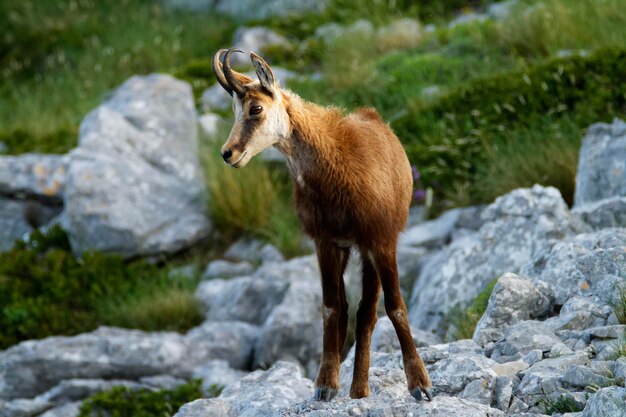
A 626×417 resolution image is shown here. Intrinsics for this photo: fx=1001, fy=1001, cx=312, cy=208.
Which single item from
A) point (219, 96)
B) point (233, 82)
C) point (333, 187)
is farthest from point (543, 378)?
point (219, 96)

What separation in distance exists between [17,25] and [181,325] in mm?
11646

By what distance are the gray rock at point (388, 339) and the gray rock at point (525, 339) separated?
1237mm

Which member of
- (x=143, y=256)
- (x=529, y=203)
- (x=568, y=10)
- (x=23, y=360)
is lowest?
(x=23, y=360)

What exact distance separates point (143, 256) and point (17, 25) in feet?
33.1

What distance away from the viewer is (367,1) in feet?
57.8

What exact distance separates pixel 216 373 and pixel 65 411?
4.57 ft

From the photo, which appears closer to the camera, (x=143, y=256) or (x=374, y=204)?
(x=374, y=204)

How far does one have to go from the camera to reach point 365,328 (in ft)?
18.9

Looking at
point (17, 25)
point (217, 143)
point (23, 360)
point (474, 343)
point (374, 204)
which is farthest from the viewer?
point (17, 25)

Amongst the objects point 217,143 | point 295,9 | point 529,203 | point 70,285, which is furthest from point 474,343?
point 295,9

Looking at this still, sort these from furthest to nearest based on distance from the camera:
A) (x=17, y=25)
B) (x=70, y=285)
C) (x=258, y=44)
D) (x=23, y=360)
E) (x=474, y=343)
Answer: (x=17, y=25) → (x=258, y=44) → (x=70, y=285) → (x=23, y=360) → (x=474, y=343)

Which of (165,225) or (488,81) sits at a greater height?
(488,81)

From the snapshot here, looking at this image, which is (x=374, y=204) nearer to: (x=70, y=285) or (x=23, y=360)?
(x=23, y=360)

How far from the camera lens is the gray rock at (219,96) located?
14797 mm
